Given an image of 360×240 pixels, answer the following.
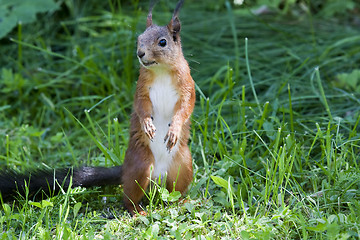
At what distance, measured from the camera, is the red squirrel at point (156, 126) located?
2.56 m

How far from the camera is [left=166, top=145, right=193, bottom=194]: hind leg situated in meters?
2.72

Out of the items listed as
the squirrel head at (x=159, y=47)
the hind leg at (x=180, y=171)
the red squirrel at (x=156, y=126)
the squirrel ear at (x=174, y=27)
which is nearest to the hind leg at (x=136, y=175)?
the red squirrel at (x=156, y=126)

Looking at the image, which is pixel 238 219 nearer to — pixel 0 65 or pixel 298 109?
pixel 298 109

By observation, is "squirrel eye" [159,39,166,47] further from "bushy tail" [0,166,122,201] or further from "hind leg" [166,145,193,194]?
"bushy tail" [0,166,122,201]

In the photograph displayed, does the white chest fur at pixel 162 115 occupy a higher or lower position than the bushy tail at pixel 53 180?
higher

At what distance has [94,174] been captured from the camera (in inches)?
116

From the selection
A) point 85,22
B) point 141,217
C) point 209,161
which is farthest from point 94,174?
point 85,22

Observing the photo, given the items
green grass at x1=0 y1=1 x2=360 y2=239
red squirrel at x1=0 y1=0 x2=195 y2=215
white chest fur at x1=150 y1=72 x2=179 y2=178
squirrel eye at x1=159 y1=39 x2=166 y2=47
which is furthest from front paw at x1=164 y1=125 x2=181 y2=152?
squirrel eye at x1=159 y1=39 x2=166 y2=47

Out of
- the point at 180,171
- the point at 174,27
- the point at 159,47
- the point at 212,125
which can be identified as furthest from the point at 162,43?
the point at 212,125

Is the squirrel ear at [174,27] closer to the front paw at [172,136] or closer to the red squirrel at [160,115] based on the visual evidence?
the red squirrel at [160,115]

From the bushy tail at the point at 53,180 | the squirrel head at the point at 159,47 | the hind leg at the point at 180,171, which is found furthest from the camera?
the bushy tail at the point at 53,180

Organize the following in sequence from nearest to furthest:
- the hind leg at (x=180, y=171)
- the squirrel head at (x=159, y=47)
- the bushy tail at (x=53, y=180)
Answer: the squirrel head at (x=159, y=47) < the hind leg at (x=180, y=171) < the bushy tail at (x=53, y=180)

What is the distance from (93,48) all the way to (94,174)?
226cm

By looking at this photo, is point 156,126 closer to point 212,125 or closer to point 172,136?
point 172,136
